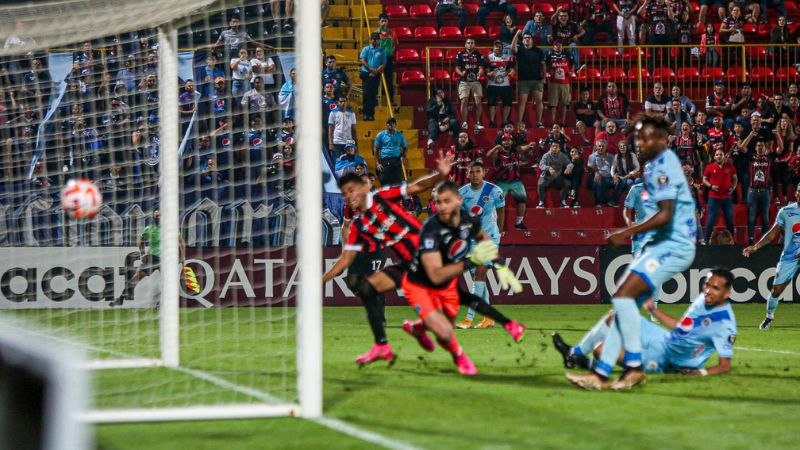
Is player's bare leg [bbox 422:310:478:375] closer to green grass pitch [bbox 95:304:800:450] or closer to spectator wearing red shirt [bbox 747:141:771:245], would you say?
green grass pitch [bbox 95:304:800:450]

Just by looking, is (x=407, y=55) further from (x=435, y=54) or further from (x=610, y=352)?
(x=610, y=352)

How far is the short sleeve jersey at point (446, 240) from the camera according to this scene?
30.8ft

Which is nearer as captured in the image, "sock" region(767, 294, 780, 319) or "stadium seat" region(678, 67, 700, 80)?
"sock" region(767, 294, 780, 319)

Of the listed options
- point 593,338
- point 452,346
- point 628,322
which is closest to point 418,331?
point 452,346

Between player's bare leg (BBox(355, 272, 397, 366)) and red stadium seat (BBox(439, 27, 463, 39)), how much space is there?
16.6m

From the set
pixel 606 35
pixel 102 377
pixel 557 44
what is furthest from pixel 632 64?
pixel 102 377

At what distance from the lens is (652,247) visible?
8352mm

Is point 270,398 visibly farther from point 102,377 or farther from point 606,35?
point 606,35

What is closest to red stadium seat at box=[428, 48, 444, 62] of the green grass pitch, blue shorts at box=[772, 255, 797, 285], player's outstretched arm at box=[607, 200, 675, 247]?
blue shorts at box=[772, 255, 797, 285]

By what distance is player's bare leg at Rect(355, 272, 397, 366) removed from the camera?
989 cm

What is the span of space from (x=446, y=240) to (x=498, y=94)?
46.9 feet

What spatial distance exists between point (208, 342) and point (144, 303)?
2.99 meters

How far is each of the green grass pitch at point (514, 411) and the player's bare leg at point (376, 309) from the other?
0.44 feet

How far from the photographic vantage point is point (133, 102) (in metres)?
14.5
